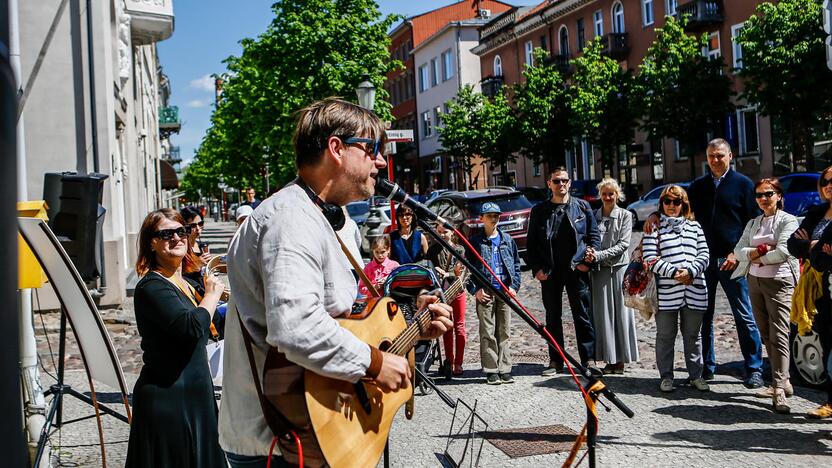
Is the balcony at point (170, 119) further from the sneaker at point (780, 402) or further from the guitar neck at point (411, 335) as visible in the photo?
the guitar neck at point (411, 335)

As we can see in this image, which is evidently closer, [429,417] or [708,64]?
[429,417]

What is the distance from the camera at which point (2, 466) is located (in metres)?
0.73

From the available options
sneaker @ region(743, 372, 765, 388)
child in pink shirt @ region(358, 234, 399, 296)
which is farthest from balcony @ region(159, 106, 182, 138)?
sneaker @ region(743, 372, 765, 388)

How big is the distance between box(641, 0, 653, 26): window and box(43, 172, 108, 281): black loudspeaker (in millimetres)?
35612

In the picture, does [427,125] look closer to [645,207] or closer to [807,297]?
[645,207]

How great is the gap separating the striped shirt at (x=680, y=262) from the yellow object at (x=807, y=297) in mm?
987

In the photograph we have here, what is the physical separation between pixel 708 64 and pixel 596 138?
21.5 ft

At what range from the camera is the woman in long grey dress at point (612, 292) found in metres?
8.05

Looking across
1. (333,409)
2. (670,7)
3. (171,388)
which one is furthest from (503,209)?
(670,7)

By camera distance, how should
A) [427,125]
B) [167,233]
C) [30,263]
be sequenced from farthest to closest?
[427,125] → [30,263] → [167,233]

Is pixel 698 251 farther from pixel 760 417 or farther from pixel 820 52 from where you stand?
pixel 820 52

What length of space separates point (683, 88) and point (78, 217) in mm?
27101

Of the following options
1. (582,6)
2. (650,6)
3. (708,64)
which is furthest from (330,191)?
(582,6)

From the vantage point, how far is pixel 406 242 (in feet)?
29.7
